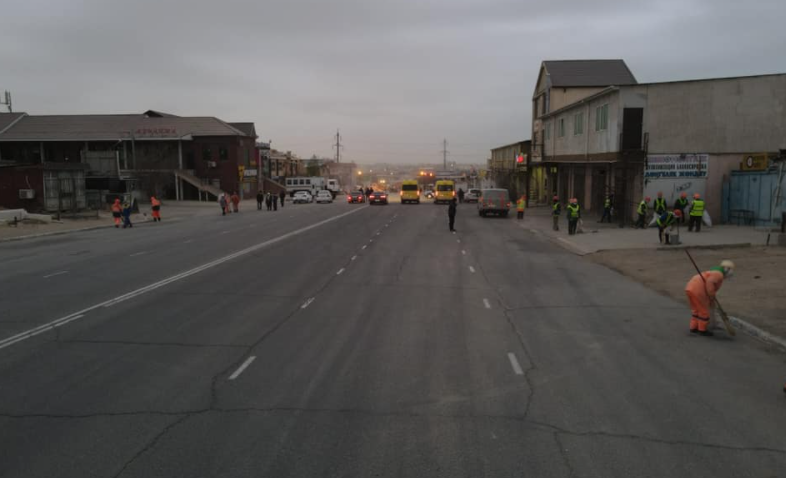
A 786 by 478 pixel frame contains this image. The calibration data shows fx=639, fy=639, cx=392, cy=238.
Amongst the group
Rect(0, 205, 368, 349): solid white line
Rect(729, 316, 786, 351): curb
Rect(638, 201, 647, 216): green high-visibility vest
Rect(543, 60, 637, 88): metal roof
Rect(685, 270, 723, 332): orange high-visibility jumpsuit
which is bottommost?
Rect(729, 316, 786, 351): curb

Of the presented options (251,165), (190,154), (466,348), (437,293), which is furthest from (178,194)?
(466,348)

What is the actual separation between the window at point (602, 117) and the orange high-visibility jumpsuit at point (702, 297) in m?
23.2

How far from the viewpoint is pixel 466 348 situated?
934cm

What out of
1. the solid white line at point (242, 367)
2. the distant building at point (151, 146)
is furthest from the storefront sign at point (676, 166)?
the distant building at point (151, 146)

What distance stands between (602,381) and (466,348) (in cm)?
213

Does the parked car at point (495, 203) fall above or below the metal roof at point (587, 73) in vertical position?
below

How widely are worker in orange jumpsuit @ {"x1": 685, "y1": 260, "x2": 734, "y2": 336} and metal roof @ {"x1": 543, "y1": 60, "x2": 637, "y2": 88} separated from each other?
4226 centimetres

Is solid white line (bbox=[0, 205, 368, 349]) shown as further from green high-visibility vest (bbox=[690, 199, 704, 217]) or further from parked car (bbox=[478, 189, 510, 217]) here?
parked car (bbox=[478, 189, 510, 217])

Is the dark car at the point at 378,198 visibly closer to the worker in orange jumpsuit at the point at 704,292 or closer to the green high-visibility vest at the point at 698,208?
the green high-visibility vest at the point at 698,208

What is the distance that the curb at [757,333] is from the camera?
973cm

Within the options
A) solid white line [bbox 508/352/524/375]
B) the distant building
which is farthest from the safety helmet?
the distant building

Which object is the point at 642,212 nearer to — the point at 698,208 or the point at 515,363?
the point at 698,208

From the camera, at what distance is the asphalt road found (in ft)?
18.3

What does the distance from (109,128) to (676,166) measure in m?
61.8
